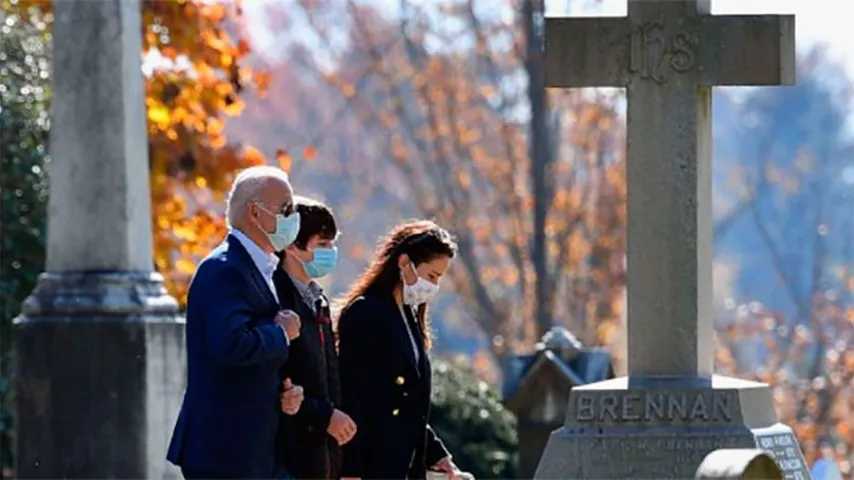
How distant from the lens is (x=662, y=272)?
1341 cm

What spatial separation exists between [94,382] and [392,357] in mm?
3873

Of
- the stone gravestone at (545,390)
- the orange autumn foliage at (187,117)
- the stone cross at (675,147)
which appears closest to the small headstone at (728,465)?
the stone cross at (675,147)

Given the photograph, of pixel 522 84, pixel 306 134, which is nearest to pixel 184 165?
pixel 522 84

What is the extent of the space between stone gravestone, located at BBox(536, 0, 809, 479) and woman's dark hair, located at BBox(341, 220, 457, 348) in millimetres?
1731

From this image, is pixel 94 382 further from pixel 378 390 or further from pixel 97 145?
pixel 378 390

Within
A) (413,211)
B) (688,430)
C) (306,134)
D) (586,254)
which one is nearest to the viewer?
(688,430)

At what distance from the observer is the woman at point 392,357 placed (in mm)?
11672

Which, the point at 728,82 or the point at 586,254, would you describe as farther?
the point at 586,254

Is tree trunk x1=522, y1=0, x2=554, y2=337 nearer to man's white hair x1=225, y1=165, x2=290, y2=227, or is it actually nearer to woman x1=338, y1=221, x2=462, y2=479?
woman x1=338, y1=221, x2=462, y2=479

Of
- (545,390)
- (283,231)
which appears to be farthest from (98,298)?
(283,231)

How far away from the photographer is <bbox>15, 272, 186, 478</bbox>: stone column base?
15.2 metres

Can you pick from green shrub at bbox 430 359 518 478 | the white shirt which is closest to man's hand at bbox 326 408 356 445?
the white shirt

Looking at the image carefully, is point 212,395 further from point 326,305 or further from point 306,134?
point 306,134

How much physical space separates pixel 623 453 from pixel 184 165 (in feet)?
29.4
